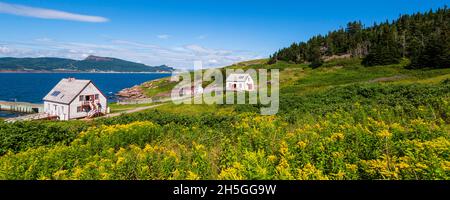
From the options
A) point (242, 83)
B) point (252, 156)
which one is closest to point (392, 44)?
point (242, 83)

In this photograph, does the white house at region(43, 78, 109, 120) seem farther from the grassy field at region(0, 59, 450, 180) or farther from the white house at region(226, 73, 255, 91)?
the grassy field at region(0, 59, 450, 180)

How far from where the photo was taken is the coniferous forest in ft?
209

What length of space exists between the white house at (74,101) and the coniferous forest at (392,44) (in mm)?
67013

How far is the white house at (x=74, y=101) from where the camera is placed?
157 ft

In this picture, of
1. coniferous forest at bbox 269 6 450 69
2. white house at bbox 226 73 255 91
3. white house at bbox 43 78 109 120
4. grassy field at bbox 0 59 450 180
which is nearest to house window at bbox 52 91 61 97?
white house at bbox 43 78 109 120

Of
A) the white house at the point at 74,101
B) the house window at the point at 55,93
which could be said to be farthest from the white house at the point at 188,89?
the house window at the point at 55,93

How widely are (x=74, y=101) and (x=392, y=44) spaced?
81364 mm

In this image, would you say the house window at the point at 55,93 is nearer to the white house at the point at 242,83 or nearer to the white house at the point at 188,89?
the white house at the point at 188,89

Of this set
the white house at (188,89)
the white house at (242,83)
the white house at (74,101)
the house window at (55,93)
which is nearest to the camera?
the white house at (74,101)

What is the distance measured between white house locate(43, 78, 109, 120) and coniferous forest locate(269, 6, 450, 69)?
6701cm

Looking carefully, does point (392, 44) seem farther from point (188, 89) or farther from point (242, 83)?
point (188, 89)

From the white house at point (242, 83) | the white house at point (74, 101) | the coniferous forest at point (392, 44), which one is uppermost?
the coniferous forest at point (392, 44)
